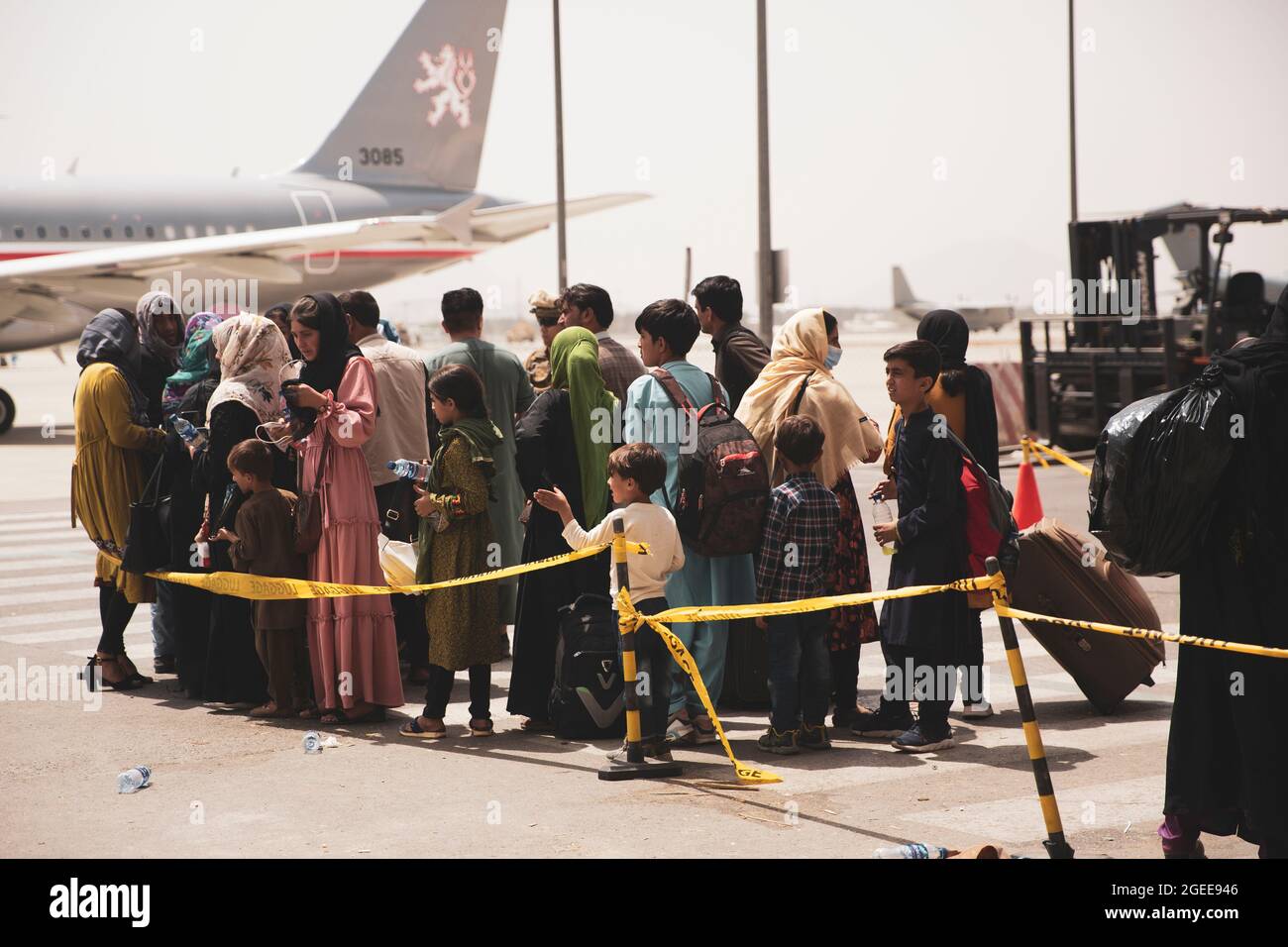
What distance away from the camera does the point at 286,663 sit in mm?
8039

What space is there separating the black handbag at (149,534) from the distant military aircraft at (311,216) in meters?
19.6

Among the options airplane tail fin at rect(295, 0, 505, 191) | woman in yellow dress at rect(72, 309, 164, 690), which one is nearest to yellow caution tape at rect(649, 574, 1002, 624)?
woman in yellow dress at rect(72, 309, 164, 690)

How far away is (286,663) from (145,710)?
803 mm

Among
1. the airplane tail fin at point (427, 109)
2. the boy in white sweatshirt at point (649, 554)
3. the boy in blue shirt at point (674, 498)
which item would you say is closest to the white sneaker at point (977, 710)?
the boy in blue shirt at point (674, 498)

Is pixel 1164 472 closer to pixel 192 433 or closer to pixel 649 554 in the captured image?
pixel 649 554

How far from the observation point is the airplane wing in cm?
2703

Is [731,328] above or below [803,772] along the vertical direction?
above

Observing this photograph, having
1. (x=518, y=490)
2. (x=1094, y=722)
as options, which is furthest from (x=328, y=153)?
(x=1094, y=722)

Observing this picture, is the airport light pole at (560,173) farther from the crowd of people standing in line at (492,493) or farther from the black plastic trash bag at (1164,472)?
the black plastic trash bag at (1164,472)

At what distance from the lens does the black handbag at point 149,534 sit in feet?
28.1

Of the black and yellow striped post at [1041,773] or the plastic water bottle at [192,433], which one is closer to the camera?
the black and yellow striped post at [1041,773]

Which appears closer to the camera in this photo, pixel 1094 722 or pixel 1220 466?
pixel 1220 466
